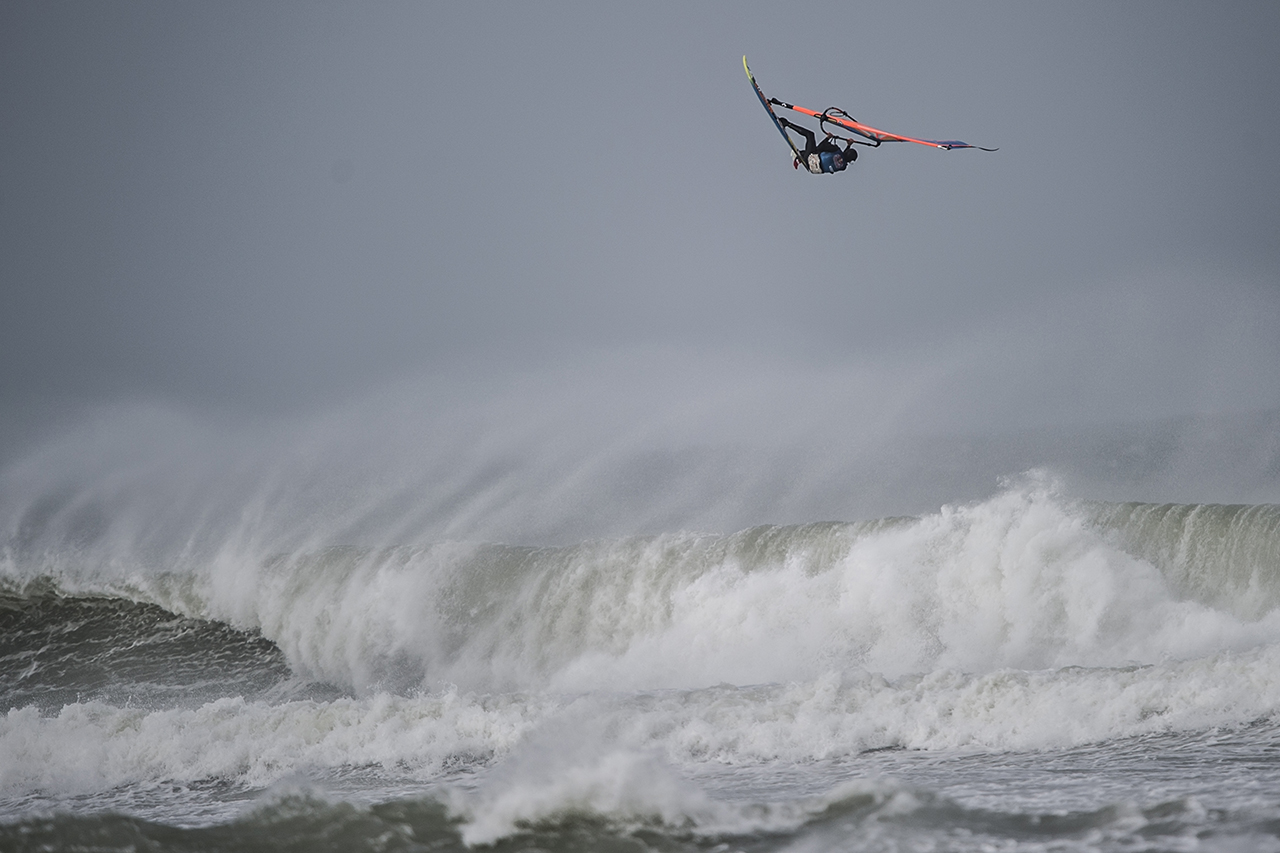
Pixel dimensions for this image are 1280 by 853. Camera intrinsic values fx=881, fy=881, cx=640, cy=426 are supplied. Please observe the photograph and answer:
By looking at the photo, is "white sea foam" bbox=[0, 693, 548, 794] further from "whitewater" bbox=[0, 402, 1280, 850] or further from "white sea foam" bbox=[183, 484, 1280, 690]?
"white sea foam" bbox=[183, 484, 1280, 690]

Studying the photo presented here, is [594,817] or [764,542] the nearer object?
[594,817]

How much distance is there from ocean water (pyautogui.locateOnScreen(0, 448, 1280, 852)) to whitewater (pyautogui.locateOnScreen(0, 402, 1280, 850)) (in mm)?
40

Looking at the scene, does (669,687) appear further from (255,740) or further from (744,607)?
(255,740)

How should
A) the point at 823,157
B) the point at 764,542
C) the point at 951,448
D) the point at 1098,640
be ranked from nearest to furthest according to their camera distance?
1. the point at 823,157
2. the point at 1098,640
3. the point at 764,542
4. the point at 951,448

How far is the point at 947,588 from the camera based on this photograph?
1277cm

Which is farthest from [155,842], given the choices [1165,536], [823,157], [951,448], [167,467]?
[951,448]

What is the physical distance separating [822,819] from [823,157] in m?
6.81

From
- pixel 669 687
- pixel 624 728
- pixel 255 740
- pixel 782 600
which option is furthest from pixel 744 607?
pixel 255 740

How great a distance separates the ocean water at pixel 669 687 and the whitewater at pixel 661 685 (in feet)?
0.13

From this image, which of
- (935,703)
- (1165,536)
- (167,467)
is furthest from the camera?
(167,467)

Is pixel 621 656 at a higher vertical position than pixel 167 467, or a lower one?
lower

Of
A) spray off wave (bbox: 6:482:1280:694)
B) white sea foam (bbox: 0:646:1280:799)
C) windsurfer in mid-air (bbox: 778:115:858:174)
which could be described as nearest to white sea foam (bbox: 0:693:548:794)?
white sea foam (bbox: 0:646:1280:799)

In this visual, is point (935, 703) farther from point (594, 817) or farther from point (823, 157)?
point (823, 157)

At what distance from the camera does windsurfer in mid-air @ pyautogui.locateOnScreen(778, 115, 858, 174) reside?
9.44 metres
